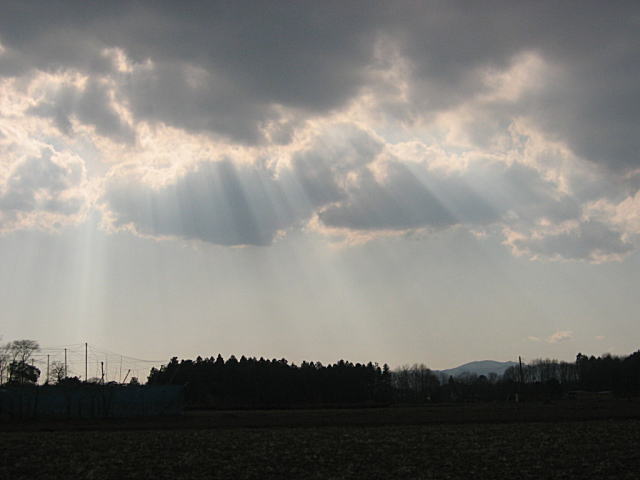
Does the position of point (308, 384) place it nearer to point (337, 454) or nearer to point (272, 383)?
point (272, 383)

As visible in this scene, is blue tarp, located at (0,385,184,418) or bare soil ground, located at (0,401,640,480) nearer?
bare soil ground, located at (0,401,640,480)

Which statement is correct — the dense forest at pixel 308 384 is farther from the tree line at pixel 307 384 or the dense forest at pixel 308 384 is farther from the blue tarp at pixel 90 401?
the blue tarp at pixel 90 401

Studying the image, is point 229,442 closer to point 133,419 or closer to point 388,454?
point 388,454

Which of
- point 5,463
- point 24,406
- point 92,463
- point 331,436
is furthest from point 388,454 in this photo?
point 24,406

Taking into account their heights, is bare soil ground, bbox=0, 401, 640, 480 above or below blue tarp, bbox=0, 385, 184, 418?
below

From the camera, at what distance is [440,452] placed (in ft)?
94.1

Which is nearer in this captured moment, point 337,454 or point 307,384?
point 337,454

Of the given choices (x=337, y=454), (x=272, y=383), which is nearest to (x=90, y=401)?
(x=337, y=454)

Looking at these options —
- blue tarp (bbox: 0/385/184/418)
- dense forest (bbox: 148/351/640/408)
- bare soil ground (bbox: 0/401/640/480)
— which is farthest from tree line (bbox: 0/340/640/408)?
bare soil ground (bbox: 0/401/640/480)

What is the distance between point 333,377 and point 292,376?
9.68 meters

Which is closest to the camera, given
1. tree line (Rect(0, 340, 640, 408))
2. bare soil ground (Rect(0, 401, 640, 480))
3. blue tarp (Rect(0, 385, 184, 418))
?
bare soil ground (Rect(0, 401, 640, 480))

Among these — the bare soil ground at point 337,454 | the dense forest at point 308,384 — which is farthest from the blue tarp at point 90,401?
the dense forest at point 308,384

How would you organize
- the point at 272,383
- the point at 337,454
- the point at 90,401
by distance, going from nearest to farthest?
the point at 337,454
the point at 90,401
the point at 272,383

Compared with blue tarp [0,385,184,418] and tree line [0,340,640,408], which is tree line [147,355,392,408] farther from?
blue tarp [0,385,184,418]
